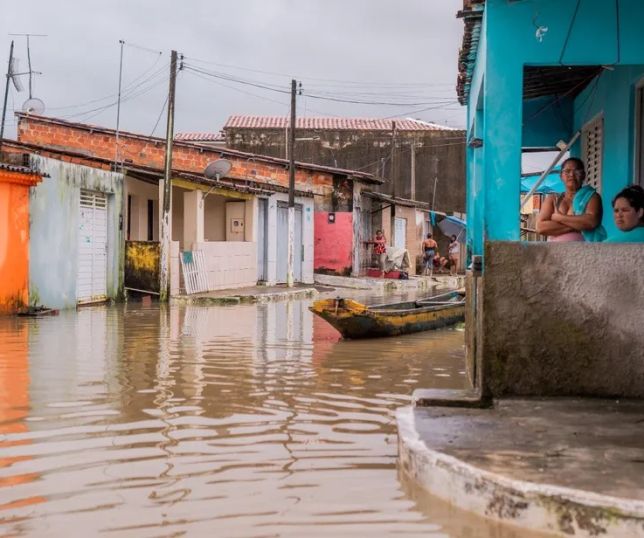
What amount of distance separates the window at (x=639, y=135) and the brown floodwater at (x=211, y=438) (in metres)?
2.73

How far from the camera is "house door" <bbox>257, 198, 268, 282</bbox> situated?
27109mm

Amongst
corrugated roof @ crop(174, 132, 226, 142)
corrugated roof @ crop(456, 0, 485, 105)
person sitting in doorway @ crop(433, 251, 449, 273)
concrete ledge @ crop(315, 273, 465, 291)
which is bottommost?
concrete ledge @ crop(315, 273, 465, 291)

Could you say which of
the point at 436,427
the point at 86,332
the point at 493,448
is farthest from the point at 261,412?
the point at 86,332

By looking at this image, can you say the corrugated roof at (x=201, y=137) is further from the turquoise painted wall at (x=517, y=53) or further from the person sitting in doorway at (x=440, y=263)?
the turquoise painted wall at (x=517, y=53)

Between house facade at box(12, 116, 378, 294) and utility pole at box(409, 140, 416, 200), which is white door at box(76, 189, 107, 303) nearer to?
house facade at box(12, 116, 378, 294)

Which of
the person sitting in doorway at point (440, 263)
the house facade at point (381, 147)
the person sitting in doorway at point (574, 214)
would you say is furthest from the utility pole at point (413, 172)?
the person sitting in doorway at point (574, 214)

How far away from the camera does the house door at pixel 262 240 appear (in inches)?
1067

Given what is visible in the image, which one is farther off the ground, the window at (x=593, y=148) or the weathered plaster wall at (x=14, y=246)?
the window at (x=593, y=148)

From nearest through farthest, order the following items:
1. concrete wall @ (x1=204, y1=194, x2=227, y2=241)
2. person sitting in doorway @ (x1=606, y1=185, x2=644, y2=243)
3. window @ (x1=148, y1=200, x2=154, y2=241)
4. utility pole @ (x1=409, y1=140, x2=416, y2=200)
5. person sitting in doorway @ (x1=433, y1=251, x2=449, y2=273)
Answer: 1. person sitting in doorway @ (x1=606, y1=185, x2=644, y2=243)
2. window @ (x1=148, y1=200, x2=154, y2=241)
3. concrete wall @ (x1=204, y1=194, x2=227, y2=241)
4. person sitting in doorway @ (x1=433, y1=251, x2=449, y2=273)
5. utility pole @ (x1=409, y1=140, x2=416, y2=200)

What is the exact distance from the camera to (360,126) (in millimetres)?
42344

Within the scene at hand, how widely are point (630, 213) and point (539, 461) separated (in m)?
2.70

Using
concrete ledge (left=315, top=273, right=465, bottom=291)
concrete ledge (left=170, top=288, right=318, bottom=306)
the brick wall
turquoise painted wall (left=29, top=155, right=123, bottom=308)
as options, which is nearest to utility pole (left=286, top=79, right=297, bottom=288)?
concrete ledge (left=315, top=273, right=465, bottom=291)

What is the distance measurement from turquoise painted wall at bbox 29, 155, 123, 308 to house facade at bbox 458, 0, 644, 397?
984 cm

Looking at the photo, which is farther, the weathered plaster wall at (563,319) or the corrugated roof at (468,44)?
the corrugated roof at (468,44)
